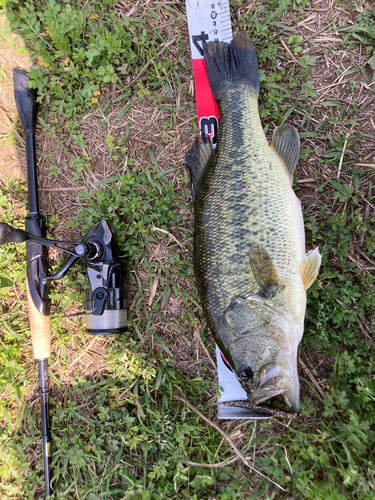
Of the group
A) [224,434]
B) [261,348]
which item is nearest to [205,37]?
[261,348]

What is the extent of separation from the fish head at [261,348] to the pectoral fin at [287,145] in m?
1.20

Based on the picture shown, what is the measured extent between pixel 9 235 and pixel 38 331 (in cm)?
117

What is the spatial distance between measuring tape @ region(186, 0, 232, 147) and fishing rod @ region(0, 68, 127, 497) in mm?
1403

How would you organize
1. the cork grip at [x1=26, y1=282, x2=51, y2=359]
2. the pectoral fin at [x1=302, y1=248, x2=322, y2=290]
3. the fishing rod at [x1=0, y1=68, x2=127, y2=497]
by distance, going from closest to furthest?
the pectoral fin at [x1=302, y1=248, x2=322, y2=290] → the fishing rod at [x1=0, y1=68, x2=127, y2=497] → the cork grip at [x1=26, y1=282, x2=51, y2=359]

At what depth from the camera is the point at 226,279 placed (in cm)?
225

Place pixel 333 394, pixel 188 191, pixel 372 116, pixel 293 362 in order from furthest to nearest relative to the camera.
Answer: pixel 188 191 → pixel 372 116 → pixel 333 394 → pixel 293 362

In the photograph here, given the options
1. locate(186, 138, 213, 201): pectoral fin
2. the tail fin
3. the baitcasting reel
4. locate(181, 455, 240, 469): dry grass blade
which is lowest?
Answer: locate(181, 455, 240, 469): dry grass blade

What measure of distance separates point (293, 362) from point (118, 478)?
2.15m

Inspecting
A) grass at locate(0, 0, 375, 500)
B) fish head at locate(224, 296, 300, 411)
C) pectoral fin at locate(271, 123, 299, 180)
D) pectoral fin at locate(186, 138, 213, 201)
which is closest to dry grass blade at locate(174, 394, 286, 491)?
grass at locate(0, 0, 375, 500)

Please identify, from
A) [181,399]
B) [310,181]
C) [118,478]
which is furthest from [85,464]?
[310,181]

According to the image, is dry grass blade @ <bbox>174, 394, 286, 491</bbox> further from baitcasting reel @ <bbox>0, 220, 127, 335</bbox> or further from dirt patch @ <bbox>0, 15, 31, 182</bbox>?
dirt patch @ <bbox>0, 15, 31, 182</bbox>

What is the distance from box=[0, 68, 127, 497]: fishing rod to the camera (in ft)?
9.14

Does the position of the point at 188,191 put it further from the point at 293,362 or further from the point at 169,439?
the point at 169,439

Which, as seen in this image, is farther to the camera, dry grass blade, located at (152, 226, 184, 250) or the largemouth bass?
dry grass blade, located at (152, 226, 184, 250)
